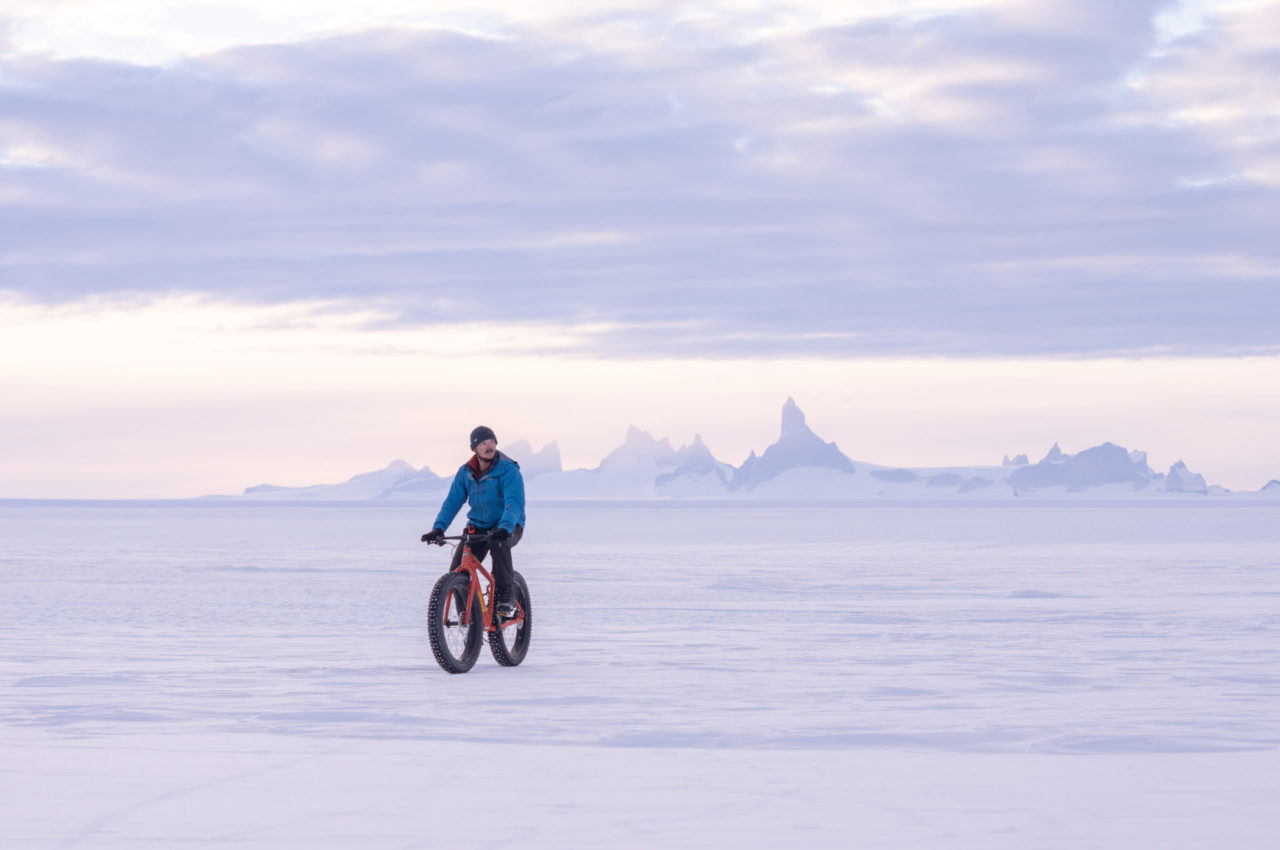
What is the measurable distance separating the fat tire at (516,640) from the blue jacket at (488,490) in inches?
24.9

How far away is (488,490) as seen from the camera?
12953 millimetres

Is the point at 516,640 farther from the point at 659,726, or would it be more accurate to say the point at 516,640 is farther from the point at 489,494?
the point at 659,726

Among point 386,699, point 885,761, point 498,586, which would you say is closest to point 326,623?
point 498,586

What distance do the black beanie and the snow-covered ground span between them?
1858 mm

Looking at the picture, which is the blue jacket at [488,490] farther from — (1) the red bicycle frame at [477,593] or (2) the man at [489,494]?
(1) the red bicycle frame at [477,593]

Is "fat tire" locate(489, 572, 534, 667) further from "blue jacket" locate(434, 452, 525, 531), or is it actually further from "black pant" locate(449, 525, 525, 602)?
"blue jacket" locate(434, 452, 525, 531)

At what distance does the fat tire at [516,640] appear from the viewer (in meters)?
13.3

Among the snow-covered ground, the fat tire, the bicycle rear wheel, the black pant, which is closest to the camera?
the snow-covered ground

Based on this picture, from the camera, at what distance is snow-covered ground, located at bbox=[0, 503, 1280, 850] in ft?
22.0

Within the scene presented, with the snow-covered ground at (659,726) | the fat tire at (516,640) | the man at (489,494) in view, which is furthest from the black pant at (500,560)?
the snow-covered ground at (659,726)

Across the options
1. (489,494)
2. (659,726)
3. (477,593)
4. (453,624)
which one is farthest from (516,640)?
(659,726)

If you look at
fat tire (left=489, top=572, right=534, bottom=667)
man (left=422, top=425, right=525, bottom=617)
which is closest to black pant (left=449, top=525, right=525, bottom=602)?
man (left=422, top=425, right=525, bottom=617)

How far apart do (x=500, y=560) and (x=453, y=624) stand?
639mm

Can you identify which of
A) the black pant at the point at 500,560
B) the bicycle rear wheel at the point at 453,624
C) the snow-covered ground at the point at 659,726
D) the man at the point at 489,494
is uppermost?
the man at the point at 489,494
